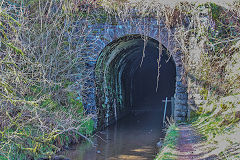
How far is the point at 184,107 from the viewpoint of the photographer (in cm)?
976

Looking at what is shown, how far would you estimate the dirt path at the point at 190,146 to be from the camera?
5.44 m

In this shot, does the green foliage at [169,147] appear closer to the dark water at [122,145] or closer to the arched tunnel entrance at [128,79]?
the dark water at [122,145]

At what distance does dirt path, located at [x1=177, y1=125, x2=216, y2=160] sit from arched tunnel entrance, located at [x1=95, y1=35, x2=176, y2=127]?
157cm

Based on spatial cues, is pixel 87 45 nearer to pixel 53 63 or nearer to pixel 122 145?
pixel 53 63

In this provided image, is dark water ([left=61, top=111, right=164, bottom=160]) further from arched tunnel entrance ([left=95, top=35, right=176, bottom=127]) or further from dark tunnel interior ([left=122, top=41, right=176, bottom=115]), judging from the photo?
dark tunnel interior ([left=122, top=41, right=176, bottom=115])

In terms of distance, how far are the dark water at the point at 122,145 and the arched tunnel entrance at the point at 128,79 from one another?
2.92 feet

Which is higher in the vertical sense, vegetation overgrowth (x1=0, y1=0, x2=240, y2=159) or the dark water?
vegetation overgrowth (x1=0, y1=0, x2=240, y2=159)

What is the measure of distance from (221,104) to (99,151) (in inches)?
147

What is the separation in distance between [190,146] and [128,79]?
12.2 m

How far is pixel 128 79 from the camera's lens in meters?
18.3

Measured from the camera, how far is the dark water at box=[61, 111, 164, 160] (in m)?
7.79

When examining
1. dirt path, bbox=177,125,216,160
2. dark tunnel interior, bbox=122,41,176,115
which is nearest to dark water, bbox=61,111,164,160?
dirt path, bbox=177,125,216,160

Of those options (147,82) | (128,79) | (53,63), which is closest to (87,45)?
(53,63)

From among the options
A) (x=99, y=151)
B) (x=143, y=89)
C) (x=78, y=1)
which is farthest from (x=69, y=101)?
(x=143, y=89)
